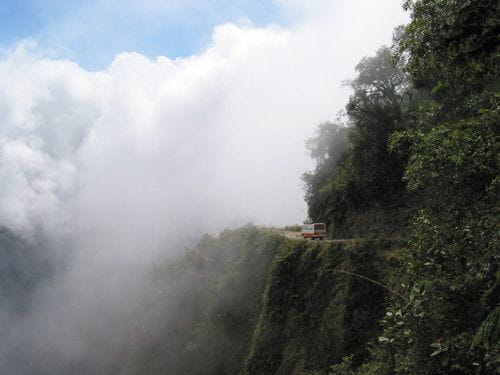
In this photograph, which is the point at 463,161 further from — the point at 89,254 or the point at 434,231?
the point at 89,254

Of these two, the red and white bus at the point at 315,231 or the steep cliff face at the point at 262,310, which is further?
the red and white bus at the point at 315,231

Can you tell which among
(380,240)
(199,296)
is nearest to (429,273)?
(380,240)

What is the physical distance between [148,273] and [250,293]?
2293 cm

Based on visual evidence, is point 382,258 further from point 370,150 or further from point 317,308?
point 370,150

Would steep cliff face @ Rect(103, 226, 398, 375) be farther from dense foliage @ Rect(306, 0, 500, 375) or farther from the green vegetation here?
dense foliage @ Rect(306, 0, 500, 375)

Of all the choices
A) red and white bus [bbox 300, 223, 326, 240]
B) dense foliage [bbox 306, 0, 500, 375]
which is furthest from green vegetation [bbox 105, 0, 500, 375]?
red and white bus [bbox 300, 223, 326, 240]

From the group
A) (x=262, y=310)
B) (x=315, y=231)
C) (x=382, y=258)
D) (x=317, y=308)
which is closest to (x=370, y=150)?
(x=315, y=231)

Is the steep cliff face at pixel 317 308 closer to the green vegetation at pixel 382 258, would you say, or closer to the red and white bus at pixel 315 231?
the green vegetation at pixel 382 258

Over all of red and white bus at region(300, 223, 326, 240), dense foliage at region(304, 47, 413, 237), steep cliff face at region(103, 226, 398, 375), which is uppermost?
dense foliage at region(304, 47, 413, 237)

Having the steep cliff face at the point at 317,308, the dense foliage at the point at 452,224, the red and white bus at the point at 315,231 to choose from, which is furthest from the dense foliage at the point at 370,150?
the dense foliage at the point at 452,224

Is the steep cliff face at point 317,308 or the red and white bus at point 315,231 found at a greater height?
the red and white bus at point 315,231

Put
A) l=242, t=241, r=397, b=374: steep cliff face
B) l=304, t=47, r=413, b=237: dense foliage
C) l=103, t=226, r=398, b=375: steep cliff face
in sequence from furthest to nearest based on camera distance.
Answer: l=304, t=47, r=413, b=237: dense foliage, l=103, t=226, r=398, b=375: steep cliff face, l=242, t=241, r=397, b=374: steep cliff face

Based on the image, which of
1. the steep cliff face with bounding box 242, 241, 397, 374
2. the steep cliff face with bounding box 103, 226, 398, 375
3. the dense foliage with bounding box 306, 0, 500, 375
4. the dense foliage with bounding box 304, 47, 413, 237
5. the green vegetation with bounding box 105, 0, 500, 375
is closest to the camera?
the dense foliage with bounding box 306, 0, 500, 375

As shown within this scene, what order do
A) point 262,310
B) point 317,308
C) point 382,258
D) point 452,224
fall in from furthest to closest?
point 262,310
point 317,308
point 382,258
point 452,224
